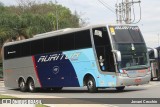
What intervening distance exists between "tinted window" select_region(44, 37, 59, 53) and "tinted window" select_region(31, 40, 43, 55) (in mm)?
587

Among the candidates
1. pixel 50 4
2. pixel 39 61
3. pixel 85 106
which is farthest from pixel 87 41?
pixel 50 4

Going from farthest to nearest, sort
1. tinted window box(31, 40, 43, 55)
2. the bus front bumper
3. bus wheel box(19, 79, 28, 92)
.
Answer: bus wheel box(19, 79, 28, 92), tinted window box(31, 40, 43, 55), the bus front bumper

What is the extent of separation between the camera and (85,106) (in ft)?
52.0

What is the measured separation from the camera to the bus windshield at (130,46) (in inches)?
875

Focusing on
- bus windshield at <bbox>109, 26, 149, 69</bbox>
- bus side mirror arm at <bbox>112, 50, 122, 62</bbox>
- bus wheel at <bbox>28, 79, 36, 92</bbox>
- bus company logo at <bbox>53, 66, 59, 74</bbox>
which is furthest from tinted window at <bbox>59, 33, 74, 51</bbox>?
bus wheel at <bbox>28, 79, 36, 92</bbox>

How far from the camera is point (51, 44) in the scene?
26000mm

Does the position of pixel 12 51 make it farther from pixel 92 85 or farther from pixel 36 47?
pixel 92 85

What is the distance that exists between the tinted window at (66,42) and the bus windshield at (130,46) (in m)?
2.86

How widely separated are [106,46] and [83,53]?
1778 millimetres

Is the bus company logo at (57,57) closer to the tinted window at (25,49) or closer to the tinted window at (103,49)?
the tinted window at (25,49)

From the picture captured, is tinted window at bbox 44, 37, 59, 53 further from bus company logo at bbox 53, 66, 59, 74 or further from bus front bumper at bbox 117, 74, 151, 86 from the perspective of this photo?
bus front bumper at bbox 117, 74, 151, 86

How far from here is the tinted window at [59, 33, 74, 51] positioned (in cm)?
2430

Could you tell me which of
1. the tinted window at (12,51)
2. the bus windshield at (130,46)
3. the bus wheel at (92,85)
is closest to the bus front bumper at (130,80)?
the bus windshield at (130,46)

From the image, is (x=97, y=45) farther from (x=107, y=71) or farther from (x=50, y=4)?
(x=50, y=4)
